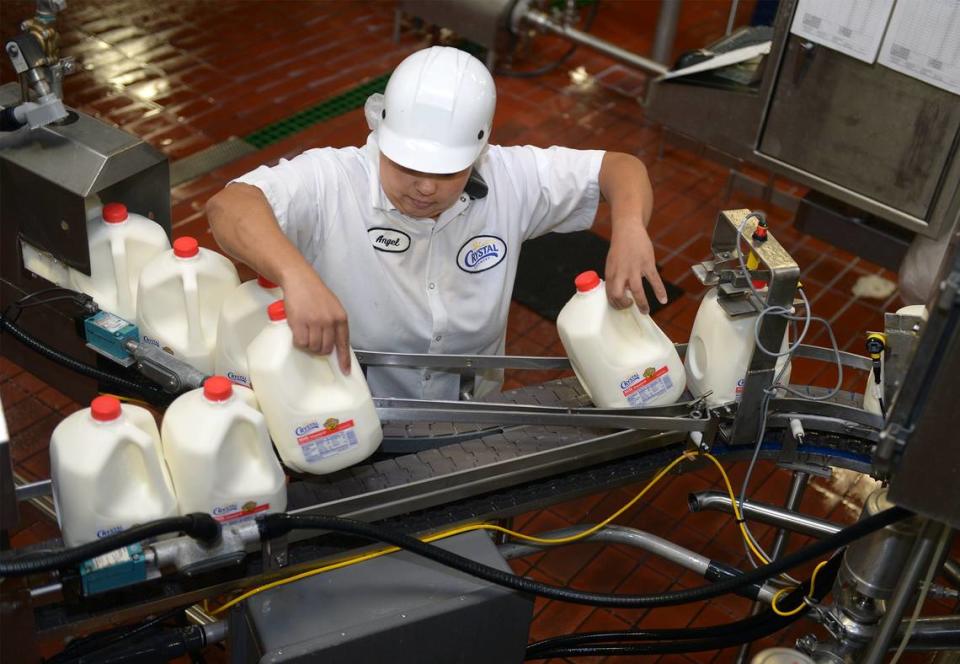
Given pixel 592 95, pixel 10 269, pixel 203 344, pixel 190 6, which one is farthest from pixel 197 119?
pixel 203 344

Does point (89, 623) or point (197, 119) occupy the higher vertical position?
point (89, 623)

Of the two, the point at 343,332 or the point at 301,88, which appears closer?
the point at 343,332

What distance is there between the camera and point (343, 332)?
5.89 ft

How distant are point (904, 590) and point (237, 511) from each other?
3.44 ft

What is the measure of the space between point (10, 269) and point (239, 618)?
3.51 feet

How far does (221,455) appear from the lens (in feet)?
5.51

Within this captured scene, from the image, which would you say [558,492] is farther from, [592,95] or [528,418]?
[592,95]

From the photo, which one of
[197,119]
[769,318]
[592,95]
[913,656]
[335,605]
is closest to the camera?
[335,605]

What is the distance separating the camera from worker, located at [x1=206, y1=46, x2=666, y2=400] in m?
1.99

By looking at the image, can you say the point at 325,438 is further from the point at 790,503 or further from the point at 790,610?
the point at 790,503

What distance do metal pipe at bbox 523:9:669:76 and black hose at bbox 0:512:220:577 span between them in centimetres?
364

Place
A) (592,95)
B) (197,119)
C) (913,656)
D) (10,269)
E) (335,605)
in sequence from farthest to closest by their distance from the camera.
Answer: (592,95)
(197,119)
(913,656)
(10,269)
(335,605)

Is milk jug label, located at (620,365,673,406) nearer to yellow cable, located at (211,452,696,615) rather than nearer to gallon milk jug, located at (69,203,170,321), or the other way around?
yellow cable, located at (211,452,696,615)

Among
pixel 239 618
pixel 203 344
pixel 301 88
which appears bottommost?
pixel 301 88
